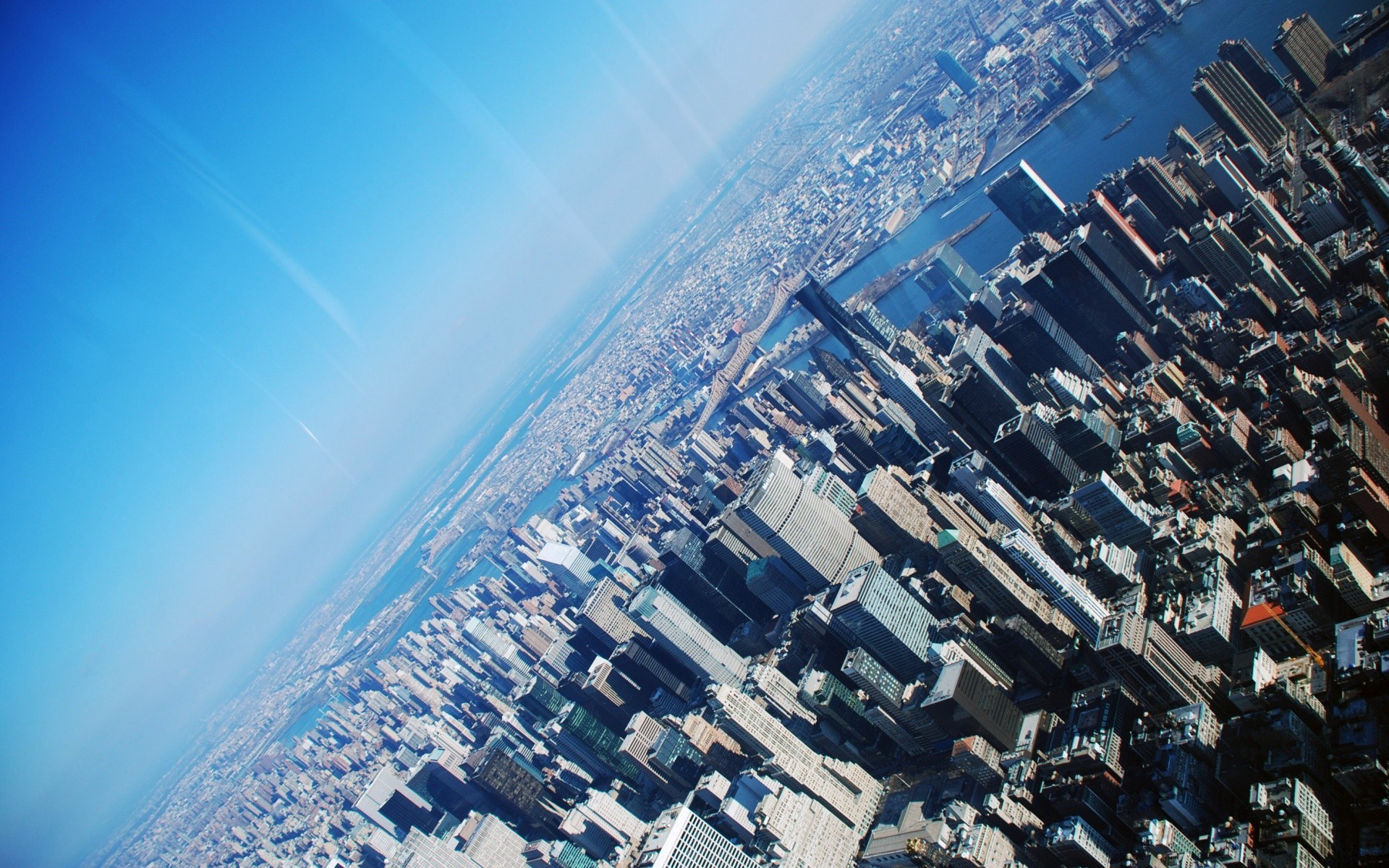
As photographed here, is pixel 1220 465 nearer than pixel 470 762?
Yes

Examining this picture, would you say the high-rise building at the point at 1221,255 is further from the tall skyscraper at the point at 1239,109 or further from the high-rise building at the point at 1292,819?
the high-rise building at the point at 1292,819

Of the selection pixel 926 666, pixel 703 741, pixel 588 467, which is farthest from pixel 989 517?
pixel 588 467

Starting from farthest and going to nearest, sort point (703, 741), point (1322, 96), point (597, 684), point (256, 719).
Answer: point (256, 719), point (1322, 96), point (597, 684), point (703, 741)

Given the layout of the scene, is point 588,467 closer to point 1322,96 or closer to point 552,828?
point 552,828

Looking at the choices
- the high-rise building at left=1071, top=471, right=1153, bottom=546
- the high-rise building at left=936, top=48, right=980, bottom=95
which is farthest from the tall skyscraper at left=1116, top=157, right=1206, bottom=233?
the high-rise building at left=936, top=48, right=980, bottom=95

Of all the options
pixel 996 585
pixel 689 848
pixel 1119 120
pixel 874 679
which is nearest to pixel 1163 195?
pixel 1119 120

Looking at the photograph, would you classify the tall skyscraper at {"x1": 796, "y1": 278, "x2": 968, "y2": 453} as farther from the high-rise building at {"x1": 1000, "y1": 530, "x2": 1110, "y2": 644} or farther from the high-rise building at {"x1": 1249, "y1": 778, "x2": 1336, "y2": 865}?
the high-rise building at {"x1": 1249, "y1": 778, "x2": 1336, "y2": 865}
